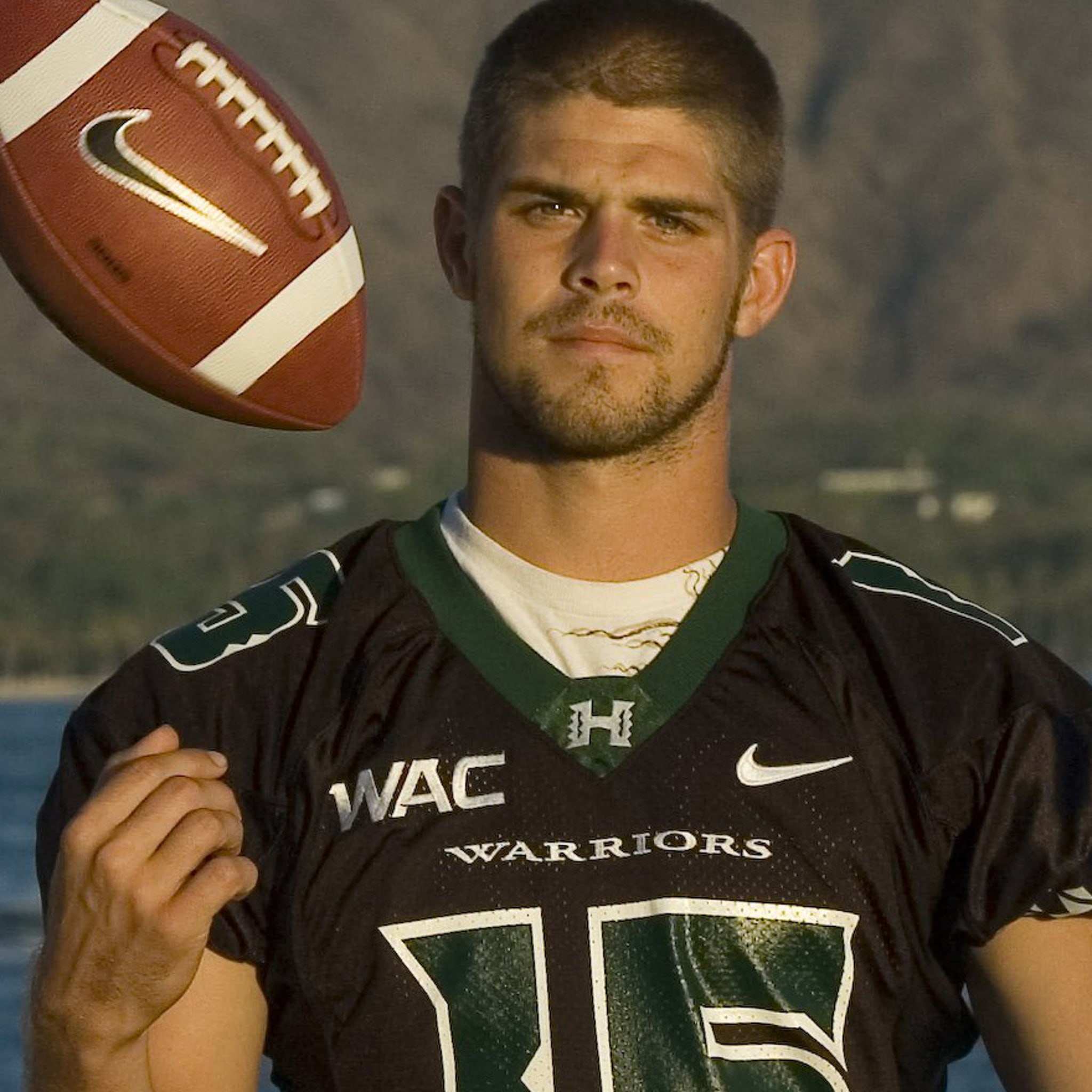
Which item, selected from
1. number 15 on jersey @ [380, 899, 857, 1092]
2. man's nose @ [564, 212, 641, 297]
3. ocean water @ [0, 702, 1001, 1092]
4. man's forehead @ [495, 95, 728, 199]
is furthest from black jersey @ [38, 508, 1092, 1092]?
man's forehead @ [495, 95, 728, 199]

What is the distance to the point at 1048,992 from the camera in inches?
142

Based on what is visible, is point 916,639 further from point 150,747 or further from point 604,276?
point 150,747

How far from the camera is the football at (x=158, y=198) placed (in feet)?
13.2

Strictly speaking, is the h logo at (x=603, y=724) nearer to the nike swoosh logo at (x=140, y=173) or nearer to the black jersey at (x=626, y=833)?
the black jersey at (x=626, y=833)

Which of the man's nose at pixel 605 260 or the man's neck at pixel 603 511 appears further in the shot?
the man's neck at pixel 603 511

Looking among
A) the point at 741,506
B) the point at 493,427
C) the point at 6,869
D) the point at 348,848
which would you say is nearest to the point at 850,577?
the point at 741,506

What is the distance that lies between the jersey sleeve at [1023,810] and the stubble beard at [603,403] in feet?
1.85

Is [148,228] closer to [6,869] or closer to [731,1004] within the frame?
[731,1004]

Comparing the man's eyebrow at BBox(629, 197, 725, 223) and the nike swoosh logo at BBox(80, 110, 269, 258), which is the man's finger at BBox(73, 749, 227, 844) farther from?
the nike swoosh logo at BBox(80, 110, 269, 258)

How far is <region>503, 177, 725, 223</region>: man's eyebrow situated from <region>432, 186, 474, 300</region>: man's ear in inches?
6.0

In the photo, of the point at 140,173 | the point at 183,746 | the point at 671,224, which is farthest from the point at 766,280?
the point at 183,746

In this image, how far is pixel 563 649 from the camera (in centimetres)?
380

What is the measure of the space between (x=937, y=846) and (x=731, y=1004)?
1.13 feet

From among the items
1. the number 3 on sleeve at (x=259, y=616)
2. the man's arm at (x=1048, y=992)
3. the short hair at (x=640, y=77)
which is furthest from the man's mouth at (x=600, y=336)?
the man's arm at (x=1048, y=992)
